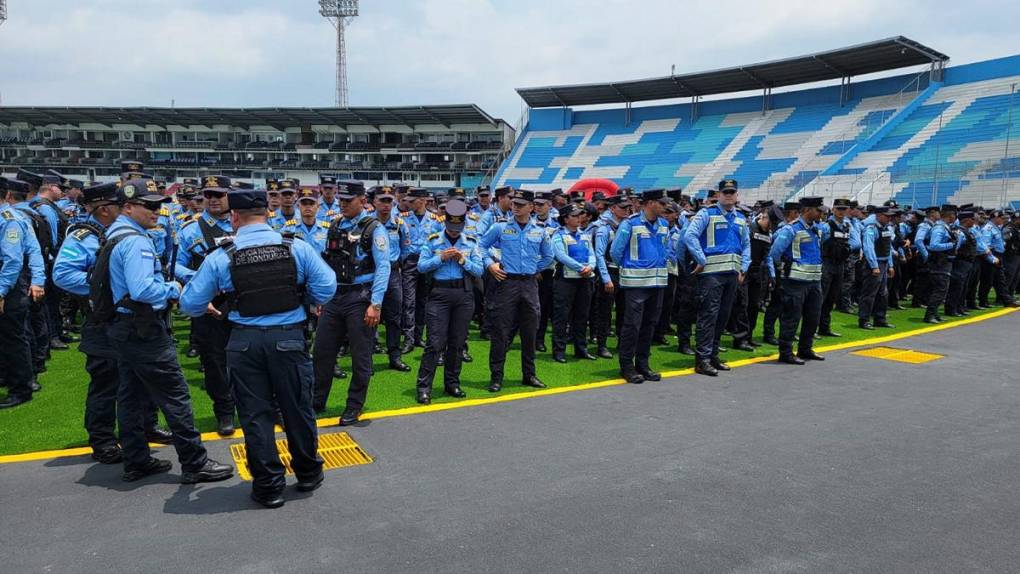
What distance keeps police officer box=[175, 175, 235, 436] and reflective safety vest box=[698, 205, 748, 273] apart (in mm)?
4897

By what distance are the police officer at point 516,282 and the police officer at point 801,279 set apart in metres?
3.11

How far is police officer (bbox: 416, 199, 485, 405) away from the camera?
557 cm

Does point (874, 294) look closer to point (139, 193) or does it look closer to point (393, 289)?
point (393, 289)

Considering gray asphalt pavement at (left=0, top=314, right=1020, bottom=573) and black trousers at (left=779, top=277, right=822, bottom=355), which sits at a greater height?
black trousers at (left=779, top=277, right=822, bottom=355)

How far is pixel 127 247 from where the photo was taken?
140 inches

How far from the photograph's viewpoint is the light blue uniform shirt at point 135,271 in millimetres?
3537

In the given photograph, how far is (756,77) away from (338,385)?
32240 mm

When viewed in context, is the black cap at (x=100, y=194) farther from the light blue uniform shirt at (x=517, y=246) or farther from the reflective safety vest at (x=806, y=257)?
the reflective safety vest at (x=806, y=257)

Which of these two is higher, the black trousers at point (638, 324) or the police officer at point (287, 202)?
the police officer at point (287, 202)

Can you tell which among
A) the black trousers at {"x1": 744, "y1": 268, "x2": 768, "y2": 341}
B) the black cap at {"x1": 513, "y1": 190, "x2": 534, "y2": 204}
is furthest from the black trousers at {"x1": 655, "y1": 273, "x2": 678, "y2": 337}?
the black cap at {"x1": 513, "y1": 190, "x2": 534, "y2": 204}

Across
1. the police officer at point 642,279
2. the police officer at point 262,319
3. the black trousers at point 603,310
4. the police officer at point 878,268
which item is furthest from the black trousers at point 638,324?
the police officer at point 878,268

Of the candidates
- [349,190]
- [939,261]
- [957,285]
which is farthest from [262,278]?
[957,285]

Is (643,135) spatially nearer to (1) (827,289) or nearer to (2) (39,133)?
(1) (827,289)

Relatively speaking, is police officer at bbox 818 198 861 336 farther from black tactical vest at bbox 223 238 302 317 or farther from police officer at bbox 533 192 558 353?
black tactical vest at bbox 223 238 302 317
